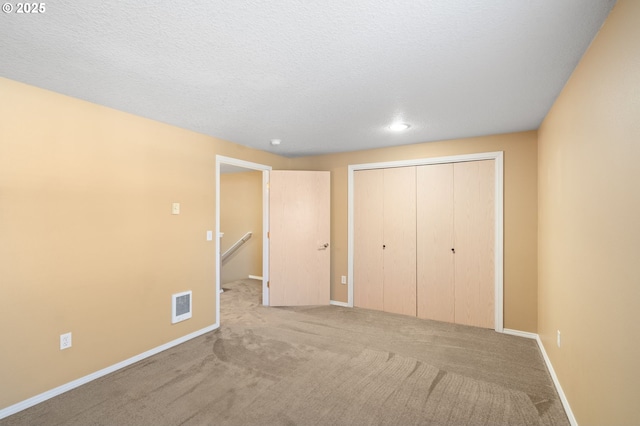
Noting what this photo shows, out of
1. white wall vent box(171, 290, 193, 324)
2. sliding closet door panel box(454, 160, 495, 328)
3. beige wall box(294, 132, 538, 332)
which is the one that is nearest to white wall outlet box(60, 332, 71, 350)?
white wall vent box(171, 290, 193, 324)

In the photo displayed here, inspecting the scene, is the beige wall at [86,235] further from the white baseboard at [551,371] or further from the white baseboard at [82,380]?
the white baseboard at [551,371]

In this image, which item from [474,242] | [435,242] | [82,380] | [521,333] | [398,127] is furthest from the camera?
[435,242]

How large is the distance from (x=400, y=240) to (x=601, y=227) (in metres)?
2.61

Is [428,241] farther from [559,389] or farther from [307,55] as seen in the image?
[307,55]

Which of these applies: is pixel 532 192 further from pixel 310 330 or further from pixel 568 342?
pixel 310 330

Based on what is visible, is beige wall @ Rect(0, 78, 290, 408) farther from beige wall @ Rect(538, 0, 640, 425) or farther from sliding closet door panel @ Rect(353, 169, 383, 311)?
beige wall @ Rect(538, 0, 640, 425)

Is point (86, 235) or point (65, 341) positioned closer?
point (65, 341)

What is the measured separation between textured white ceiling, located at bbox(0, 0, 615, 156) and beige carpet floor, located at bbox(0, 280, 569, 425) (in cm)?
228

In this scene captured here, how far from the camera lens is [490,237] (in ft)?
11.7

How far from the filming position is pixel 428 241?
155 inches

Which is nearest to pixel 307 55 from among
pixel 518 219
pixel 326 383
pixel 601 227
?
pixel 601 227

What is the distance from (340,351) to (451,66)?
8.58 ft

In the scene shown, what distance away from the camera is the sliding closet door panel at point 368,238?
4.27m

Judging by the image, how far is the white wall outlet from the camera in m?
2.31
